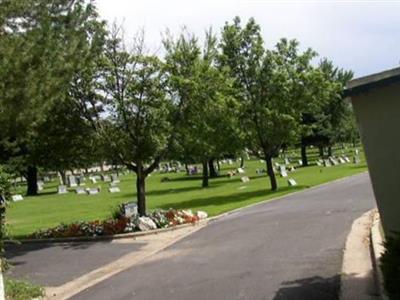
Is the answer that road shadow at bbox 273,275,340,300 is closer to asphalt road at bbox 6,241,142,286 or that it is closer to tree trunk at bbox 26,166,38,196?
asphalt road at bbox 6,241,142,286

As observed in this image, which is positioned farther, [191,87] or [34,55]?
Result: [191,87]

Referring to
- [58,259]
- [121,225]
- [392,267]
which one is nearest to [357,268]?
[392,267]

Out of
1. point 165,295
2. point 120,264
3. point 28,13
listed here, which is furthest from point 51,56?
point 165,295

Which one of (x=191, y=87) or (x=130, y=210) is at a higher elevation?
(x=191, y=87)

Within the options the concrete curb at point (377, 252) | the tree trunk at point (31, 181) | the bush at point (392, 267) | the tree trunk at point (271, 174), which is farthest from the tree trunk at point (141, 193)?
the tree trunk at point (31, 181)

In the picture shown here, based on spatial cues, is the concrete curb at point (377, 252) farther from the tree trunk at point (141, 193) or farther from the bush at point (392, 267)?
the tree trunk at point (141, 193)

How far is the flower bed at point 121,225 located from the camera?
2034 centimetres

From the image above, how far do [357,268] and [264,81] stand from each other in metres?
24.2

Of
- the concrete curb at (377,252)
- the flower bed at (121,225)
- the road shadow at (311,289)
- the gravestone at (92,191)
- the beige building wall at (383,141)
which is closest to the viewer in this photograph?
the beige building wall at (383,141)

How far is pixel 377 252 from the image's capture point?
37.1ft

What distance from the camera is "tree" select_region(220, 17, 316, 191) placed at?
112ft

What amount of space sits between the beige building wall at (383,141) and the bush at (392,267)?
2.07ft

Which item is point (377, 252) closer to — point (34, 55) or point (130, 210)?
point (34, 55)

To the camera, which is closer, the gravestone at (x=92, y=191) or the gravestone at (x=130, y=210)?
the gravestone at (x=130, y=210)
